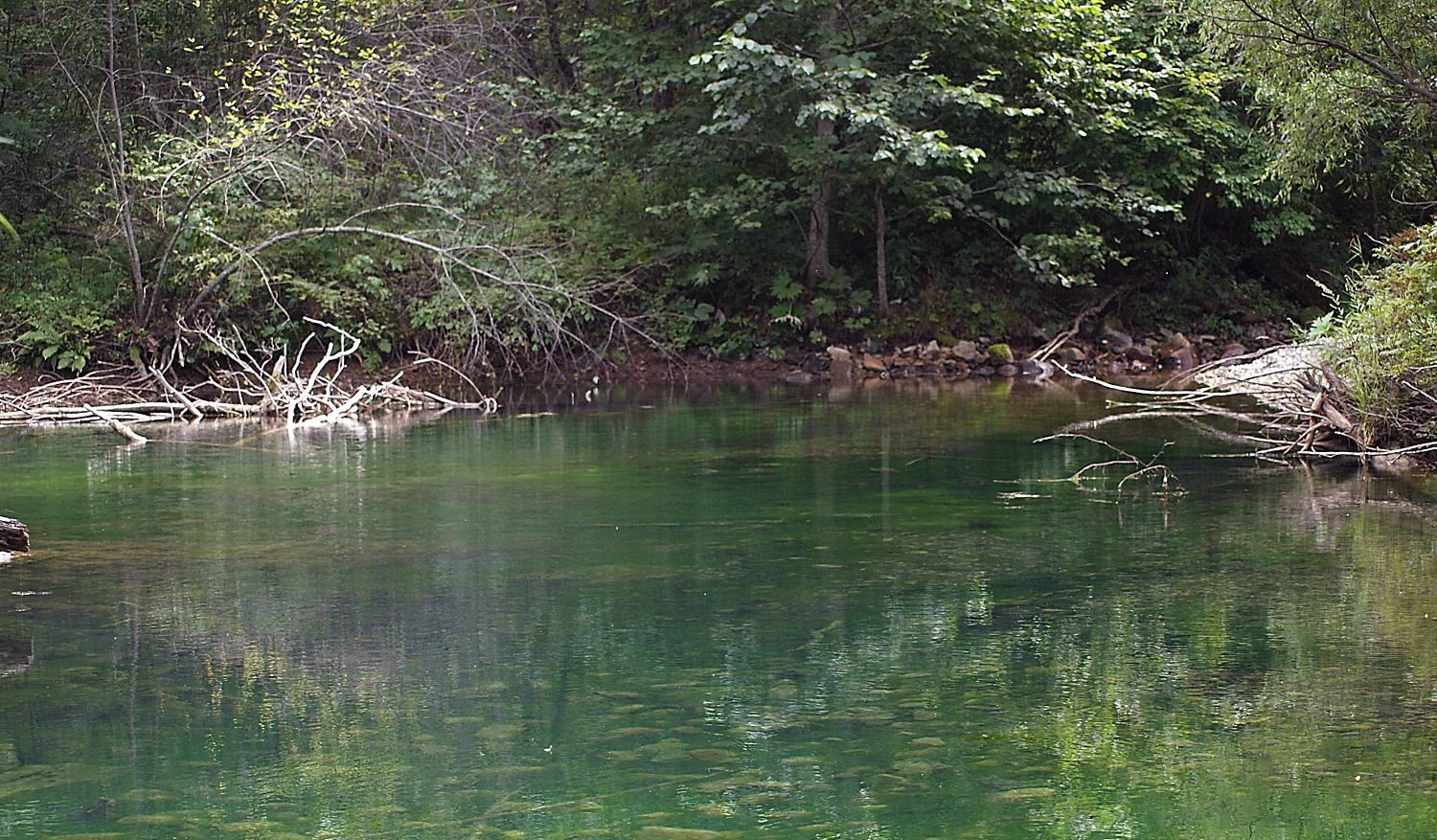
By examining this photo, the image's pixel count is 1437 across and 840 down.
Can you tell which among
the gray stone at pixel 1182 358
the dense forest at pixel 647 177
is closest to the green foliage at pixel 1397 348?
the dense forest at pixel 647 177

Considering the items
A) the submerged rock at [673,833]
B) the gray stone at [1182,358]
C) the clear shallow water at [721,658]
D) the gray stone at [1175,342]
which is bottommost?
the submerged rock at [673,833]

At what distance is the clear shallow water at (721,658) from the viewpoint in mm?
3832

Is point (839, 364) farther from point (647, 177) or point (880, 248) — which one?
point (647, 177)

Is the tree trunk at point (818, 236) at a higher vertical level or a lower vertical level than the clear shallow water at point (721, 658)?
higher

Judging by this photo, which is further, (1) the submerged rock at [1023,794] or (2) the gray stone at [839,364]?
(2) the gray stone at [839,364]

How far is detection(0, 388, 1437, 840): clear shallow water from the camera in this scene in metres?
3.83

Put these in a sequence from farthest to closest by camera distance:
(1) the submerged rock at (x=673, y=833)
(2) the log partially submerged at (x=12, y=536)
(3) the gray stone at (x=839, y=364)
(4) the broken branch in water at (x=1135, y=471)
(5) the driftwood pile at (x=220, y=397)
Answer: (3) the gray stone at (x=839, y=364) < (5) the driftwood pile at (x=220, y=397) < (4) the broken branch in water at (x=1135, y=471) < (2) the log partially submerged at (x=12, y=536) < (1) the submerged rock at (x=673, y=833)

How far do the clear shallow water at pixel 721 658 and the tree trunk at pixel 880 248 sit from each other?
1047 centimetres

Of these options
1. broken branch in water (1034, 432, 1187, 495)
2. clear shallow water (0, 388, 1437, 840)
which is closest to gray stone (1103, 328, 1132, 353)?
broken branch in water (1034, 432, 1187, 495)

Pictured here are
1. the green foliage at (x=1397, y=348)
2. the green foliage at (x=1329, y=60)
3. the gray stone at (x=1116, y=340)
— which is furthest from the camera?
the gray stone at (x=1116, y=340)

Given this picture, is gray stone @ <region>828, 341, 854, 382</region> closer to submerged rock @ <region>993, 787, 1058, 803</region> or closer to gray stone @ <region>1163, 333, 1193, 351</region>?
gray stone @ <region>1163, 333, 1193, 351</region>

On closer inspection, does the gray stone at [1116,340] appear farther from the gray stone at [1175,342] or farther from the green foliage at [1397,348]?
the green foliage at [1397,348]

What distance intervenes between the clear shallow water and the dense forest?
701cm

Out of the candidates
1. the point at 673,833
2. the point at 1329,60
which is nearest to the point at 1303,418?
the point at 1329,60
